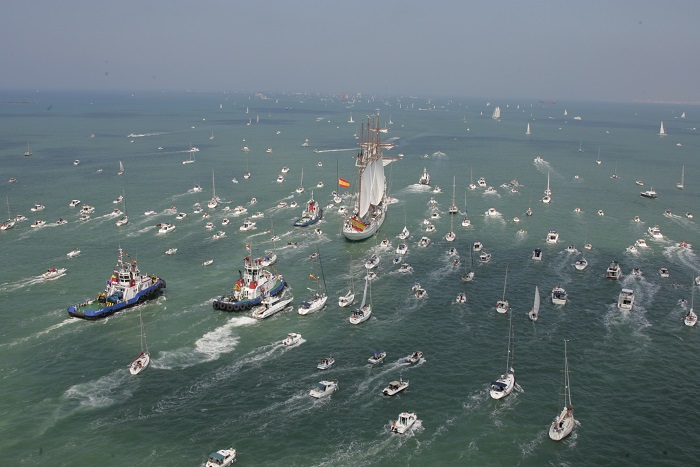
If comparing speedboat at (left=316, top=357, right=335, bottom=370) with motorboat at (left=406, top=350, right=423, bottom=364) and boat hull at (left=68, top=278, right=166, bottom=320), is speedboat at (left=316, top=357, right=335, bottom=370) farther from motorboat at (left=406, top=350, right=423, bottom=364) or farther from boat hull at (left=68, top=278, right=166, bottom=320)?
boat hull at (left=68, top=278, right=166, bottom=320)

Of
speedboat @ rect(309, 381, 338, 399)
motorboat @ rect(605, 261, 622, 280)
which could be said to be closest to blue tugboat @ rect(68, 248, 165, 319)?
speedboat @ rect(309, 381, 338, 399)

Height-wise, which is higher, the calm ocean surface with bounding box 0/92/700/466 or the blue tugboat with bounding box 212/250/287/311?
the blue tugboat with bounding box 212/250/287/311

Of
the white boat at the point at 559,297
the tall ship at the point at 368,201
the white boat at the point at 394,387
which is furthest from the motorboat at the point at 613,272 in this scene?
the white boat at the point at 394,387

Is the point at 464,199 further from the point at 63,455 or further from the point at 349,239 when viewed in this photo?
the point at 63,455

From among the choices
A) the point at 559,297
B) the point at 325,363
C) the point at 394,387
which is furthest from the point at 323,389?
the point at 559,297

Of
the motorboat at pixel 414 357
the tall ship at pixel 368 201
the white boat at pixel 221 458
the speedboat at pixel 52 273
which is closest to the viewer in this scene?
the white boat at pixel 221 458

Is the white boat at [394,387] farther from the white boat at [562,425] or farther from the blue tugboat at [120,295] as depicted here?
the blue tugboat at [120,295]

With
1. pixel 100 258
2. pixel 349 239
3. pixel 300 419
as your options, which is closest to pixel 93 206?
pixel 100 258
